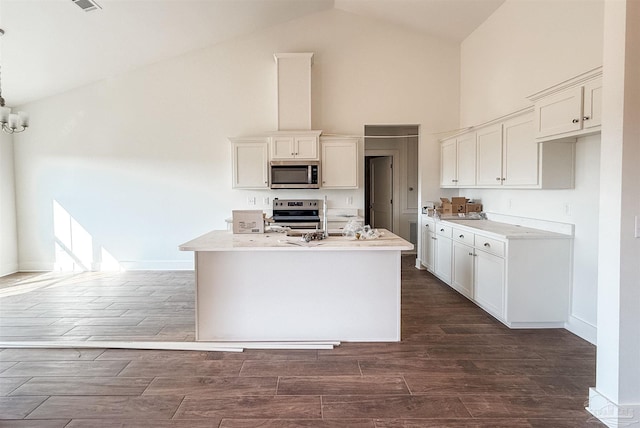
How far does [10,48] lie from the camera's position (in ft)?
12.9

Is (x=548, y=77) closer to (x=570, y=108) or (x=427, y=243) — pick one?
(x=570, y=108)

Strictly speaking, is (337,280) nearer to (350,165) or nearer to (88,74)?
(350,165)

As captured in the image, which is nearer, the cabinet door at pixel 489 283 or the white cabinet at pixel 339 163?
the cabinet door at pixel 489 283

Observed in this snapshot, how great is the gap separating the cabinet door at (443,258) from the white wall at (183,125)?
1402mm

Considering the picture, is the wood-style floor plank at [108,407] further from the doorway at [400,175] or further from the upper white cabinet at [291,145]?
the doorway at [400,175]

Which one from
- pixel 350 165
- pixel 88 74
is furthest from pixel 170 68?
pixel 350 165

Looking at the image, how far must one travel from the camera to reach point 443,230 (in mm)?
4656

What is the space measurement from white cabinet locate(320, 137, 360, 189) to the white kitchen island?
246 centimetres

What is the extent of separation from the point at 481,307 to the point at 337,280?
1.82 metres

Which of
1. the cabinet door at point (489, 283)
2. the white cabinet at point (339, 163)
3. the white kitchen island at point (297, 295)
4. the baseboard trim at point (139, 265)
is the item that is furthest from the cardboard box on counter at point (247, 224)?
the baseboard trim at point (139, 265)

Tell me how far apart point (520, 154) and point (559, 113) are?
0.66 metres

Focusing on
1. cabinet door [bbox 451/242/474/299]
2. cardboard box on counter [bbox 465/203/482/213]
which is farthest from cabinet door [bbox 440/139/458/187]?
cabinet door [bbox 451/242/474/299]

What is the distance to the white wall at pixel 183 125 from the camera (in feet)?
17.8

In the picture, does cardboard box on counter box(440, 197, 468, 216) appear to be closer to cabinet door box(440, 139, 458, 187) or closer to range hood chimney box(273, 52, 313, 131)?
cabinet door box(440, 139, 458, 187)
